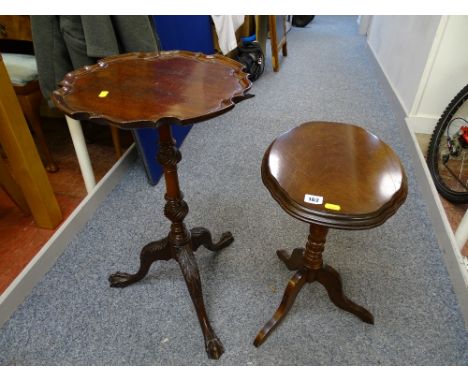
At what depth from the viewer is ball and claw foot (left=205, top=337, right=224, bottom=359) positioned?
1.10 m

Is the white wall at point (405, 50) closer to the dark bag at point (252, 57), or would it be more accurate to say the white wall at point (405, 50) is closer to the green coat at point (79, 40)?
the dark bag at point (252, 57)

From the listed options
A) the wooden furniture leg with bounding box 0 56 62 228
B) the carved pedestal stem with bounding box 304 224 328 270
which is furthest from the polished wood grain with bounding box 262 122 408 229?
the wooden furniture leg with bounding box 0 56 62 228

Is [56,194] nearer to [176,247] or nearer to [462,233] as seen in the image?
[176,247]

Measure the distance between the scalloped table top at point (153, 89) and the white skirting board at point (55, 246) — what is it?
2.42ft

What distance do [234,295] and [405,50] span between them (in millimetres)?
2204

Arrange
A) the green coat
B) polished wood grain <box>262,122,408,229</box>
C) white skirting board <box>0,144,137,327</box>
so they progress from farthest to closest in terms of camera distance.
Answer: the green coat, white skirting board <box>0,144,137,327</box>, polished wood grain <box>262,122,408,229</box>

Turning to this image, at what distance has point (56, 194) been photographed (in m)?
1.79

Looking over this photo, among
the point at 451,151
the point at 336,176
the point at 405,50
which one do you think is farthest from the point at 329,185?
the point at 405,50

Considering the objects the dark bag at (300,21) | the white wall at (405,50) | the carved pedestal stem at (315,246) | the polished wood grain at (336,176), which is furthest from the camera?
the dark bag at (300,21)

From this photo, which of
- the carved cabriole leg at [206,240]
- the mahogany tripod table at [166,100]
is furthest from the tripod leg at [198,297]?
the carved cabriole leg at [206,240]

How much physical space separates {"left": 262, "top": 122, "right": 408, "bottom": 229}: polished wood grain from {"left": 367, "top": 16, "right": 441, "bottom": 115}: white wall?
1426 millimetres

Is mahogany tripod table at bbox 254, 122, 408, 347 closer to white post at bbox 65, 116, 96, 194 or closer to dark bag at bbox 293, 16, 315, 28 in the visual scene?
white post at bbox 65, 116, 96, 194

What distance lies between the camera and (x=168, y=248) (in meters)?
1.23

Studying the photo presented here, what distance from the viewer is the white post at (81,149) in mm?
1529
